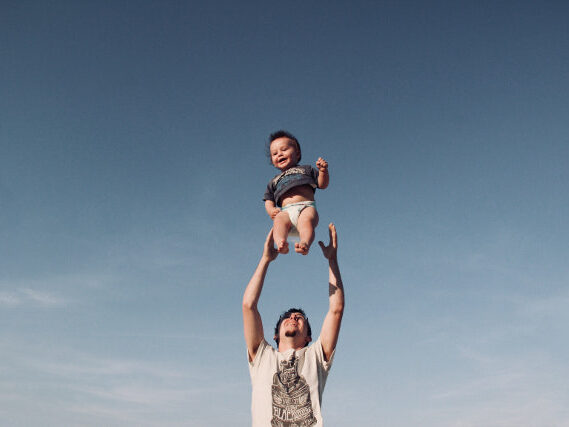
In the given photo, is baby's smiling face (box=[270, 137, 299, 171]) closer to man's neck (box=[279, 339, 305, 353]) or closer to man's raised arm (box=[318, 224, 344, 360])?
man's raised arm (box=[318, 224, 344, 360])

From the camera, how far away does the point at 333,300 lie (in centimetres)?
641

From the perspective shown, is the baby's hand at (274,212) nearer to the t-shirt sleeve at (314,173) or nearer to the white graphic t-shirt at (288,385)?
the t-shirt sleeve at (314,173)

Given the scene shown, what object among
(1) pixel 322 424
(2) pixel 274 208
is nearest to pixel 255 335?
(1) pixel 322 424

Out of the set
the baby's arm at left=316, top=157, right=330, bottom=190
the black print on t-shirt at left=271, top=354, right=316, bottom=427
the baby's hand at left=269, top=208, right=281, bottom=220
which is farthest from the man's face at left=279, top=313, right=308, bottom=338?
the baby's arm at left=316, top=157, right=330, bottom=190

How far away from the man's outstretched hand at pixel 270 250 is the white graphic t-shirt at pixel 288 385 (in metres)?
1.10

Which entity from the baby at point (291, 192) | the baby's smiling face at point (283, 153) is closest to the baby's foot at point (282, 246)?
the baby at point (291, 192)

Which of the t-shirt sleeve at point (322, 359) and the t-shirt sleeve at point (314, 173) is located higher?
the t-shirt sleeve at point (314, 173)

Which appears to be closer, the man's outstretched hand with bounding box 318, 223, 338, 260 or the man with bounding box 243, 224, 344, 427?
the man with bounding box 243, 224, 344, 427

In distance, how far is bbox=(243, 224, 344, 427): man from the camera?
5.94 m

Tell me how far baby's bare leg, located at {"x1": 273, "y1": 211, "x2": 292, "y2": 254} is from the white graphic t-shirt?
4.29ft

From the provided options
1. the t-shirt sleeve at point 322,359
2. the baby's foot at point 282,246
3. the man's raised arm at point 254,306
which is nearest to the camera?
the baby's foot at point 282,246

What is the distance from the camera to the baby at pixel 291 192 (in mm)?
6395

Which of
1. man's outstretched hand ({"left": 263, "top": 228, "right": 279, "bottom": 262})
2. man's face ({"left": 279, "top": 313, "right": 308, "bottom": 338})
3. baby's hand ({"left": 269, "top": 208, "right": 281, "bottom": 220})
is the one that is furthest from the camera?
baby's hand ({"left": 269, "top": 208, "right": 281, "bottom": 220})

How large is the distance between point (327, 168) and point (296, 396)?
9.60 ft
